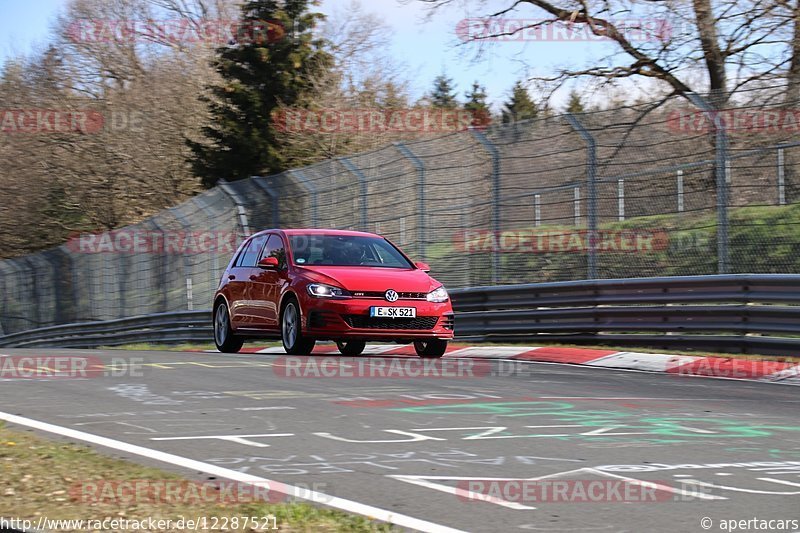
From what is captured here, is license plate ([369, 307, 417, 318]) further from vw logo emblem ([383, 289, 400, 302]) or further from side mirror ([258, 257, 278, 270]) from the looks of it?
side mirror ([258, 257, 278, 270])

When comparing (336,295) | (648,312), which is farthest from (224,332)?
(648,312)

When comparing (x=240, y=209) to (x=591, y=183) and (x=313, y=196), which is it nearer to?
(x=313, y=196)

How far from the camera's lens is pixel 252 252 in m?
15.7

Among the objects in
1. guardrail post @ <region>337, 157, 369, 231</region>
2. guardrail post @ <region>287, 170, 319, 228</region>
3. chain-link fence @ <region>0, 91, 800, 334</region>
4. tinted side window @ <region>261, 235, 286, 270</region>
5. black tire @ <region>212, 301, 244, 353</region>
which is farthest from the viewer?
guardrail post @ <region>287, 170, 319, 228</region>

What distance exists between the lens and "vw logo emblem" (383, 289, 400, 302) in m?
13.3

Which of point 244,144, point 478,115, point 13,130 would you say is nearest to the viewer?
point 244,144

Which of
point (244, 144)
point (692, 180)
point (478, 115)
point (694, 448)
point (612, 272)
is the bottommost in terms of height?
Answer: point (694, 448)

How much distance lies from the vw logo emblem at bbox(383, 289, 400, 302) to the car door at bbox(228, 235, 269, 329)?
2369 millimetres

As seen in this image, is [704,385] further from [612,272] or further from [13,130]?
[13,130]

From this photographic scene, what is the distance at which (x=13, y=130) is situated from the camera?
46094 millimetres

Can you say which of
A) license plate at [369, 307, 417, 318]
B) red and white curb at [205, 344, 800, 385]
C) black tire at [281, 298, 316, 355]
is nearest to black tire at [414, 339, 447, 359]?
red and white curb at [205, 344, 800, 385]

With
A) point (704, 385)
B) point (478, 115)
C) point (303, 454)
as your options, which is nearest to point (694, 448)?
point (303, 454)

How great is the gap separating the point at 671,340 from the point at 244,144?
29.6 metres

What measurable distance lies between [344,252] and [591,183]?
10.7 feet
